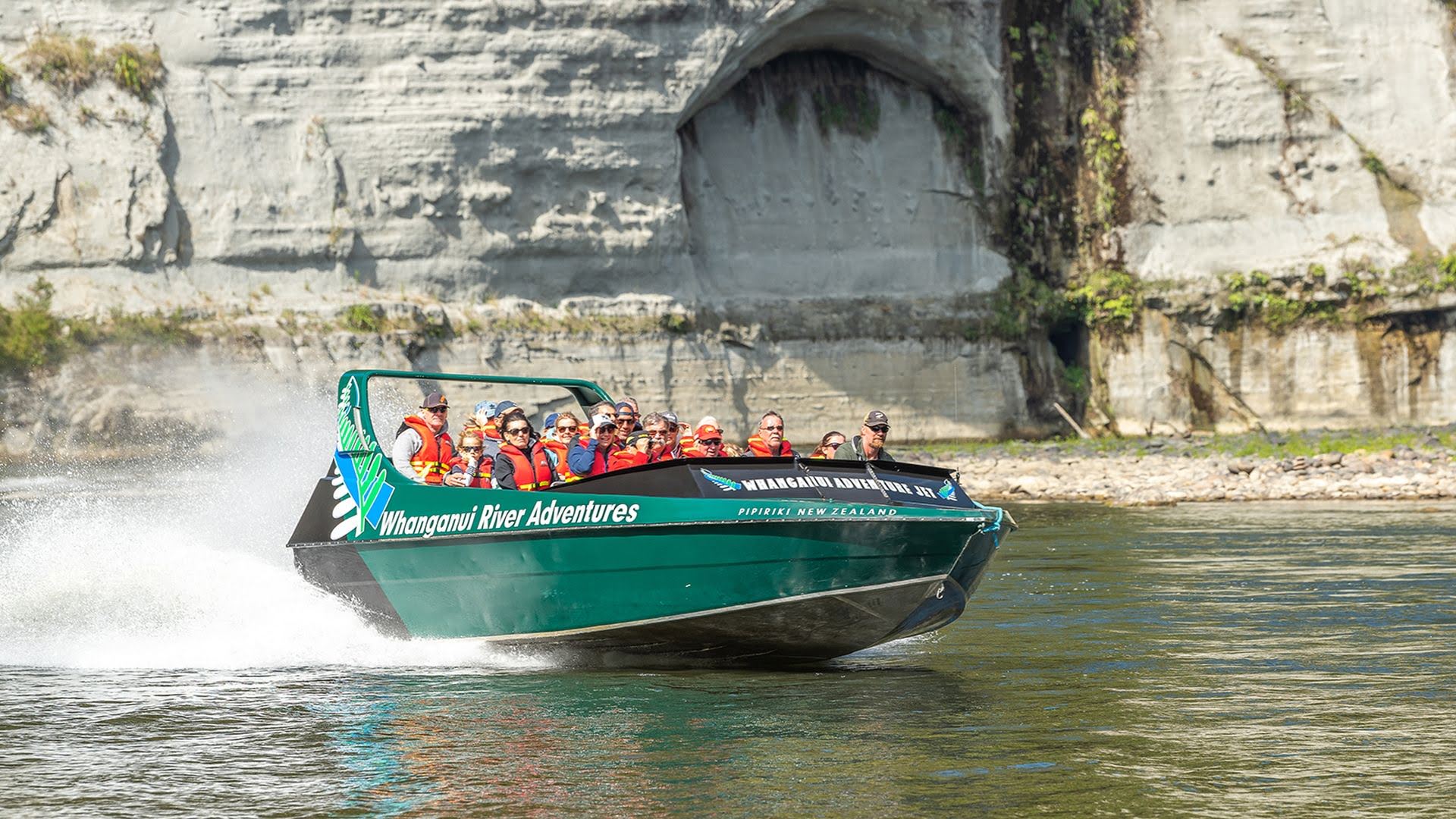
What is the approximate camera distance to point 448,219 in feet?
103

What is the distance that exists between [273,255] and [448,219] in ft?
10.7

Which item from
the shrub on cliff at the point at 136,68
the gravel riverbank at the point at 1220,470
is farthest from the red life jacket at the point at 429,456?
the shrub on cliff at the point at 136,68

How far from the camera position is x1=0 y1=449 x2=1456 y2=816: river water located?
7.14m

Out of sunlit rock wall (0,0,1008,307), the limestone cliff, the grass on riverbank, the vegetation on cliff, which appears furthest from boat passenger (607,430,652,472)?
sunlit rock wall (0,0,1008,307)

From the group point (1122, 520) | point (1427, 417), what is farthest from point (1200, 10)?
point (1122, 520)

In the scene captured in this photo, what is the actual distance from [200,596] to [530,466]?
3283 millimetres

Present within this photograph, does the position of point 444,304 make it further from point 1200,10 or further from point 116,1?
point 1200,10

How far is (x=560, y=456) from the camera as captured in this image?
36.7 ft

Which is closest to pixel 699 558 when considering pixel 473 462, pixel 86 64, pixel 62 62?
pixel 473 462

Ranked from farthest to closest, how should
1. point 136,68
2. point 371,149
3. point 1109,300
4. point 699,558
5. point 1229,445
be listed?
point 1109,300 < point 371,149 < point 136,68 < point 1229,445 < point 699,558

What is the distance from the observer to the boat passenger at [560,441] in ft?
35.9

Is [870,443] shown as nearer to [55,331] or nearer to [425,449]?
[425,449]

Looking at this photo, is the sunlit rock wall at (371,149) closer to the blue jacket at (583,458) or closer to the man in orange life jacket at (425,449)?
the man in orange life jacket at (425,449)

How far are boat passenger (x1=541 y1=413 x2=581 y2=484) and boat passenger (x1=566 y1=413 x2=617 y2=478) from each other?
0.12m
